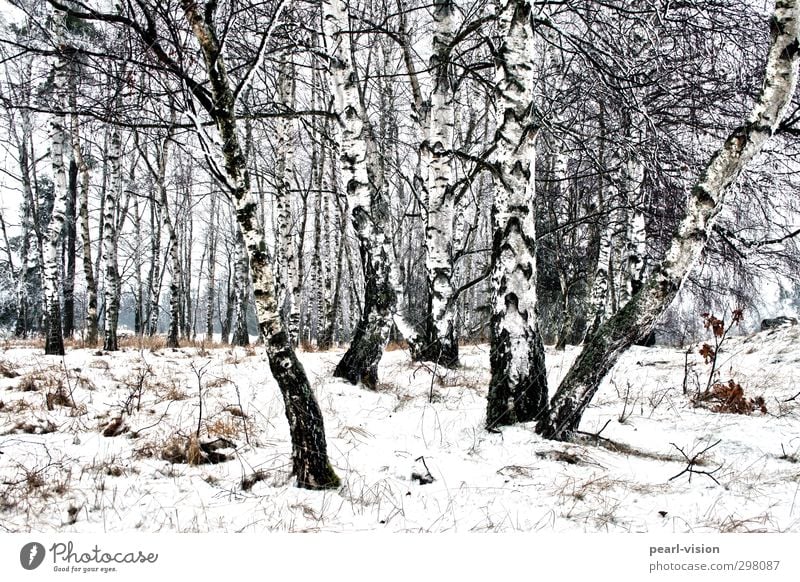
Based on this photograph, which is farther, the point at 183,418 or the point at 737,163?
the point at 183,418

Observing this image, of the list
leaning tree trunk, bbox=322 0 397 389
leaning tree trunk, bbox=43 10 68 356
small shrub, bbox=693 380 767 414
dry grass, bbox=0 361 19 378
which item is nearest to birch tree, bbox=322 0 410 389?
leaning tree trunk, bbox=322 0 397 389

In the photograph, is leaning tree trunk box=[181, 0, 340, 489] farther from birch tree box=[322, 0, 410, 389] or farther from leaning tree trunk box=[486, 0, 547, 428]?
birch tree box=[322, 0, 410, 389]

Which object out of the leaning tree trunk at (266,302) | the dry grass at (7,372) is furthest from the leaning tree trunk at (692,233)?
the dry grass at (7,372)

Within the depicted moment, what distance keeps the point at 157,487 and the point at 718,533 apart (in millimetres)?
2978

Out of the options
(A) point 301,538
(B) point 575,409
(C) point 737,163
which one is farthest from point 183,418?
(C) point 737,163

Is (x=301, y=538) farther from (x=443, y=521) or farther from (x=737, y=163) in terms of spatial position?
(x=737, y=163)

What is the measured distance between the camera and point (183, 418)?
12.8 feet

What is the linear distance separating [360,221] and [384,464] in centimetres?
273

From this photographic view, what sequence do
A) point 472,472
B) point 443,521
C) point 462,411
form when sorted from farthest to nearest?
1. point 462,411
2. point 472,472
3. point 443,521

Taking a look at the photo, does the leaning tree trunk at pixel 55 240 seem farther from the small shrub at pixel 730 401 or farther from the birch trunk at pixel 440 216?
the small shrub at pixel 730 401

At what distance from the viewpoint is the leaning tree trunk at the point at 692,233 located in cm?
308

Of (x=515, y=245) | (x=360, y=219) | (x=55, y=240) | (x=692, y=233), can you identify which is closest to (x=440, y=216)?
(x=360, y=219)

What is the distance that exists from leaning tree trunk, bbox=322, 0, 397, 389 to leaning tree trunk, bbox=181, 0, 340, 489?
223 cm

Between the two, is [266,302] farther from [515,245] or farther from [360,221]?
[360,221]
